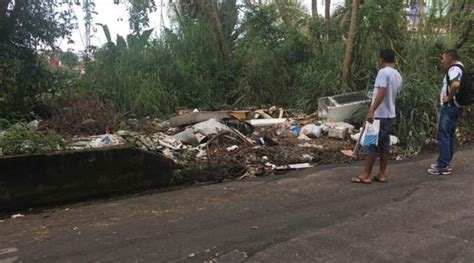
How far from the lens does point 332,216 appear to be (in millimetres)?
5344

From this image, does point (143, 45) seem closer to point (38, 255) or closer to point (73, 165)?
point (73, 165)

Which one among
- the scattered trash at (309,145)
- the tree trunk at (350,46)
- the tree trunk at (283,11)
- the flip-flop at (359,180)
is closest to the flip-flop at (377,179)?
the flip-flop at (359,180)

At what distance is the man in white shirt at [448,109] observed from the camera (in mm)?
7012

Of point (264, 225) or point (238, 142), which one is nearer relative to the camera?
point (264, 225)

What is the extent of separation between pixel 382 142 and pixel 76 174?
3.97m

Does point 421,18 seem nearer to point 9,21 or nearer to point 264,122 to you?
point 264,122

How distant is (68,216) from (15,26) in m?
4.47

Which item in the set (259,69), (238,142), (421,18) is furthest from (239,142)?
(421,18)

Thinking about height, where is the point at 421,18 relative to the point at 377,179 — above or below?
above

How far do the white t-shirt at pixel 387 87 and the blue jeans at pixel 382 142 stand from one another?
9cm

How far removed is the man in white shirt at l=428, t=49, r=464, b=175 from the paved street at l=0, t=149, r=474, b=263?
38 centimetres

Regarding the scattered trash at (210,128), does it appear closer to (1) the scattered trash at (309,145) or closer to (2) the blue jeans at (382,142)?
(1) the scattered trash at (309,145)

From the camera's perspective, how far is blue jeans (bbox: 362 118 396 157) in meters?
6.64

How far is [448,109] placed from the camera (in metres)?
7.18
